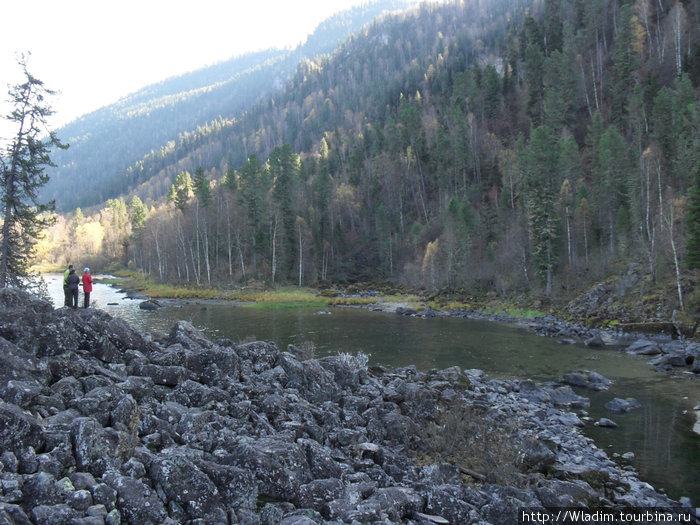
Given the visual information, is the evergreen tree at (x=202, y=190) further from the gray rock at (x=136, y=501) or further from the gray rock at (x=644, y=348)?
the gray rock at (x=136, y=501)

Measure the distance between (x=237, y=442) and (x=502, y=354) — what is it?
22.8 metres

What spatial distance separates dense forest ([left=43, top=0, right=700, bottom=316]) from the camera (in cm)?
5097

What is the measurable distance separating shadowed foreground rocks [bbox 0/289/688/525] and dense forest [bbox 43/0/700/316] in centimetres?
2962

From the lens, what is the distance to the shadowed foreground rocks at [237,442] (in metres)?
7.66

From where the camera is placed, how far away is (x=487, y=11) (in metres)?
190

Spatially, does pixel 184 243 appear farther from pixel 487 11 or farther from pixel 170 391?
pixel 487 11

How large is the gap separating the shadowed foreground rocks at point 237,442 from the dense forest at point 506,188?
29618 millimetres

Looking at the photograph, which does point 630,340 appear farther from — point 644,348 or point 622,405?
point 622,405

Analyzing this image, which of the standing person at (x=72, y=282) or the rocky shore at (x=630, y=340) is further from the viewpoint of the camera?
the rocky shore at (x=630, y=340)

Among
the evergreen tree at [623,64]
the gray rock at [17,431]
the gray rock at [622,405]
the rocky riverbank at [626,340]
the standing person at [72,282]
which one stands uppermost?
the evergreen tree at [623,64]

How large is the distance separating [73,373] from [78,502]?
5.52m

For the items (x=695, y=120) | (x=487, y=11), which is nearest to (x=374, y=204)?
(x=695, y=120)

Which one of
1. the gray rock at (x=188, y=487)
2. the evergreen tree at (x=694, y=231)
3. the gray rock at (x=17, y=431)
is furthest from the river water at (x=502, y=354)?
the gray rock at (x=17, y=431)

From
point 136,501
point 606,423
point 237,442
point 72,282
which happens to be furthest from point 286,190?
point 136,501
